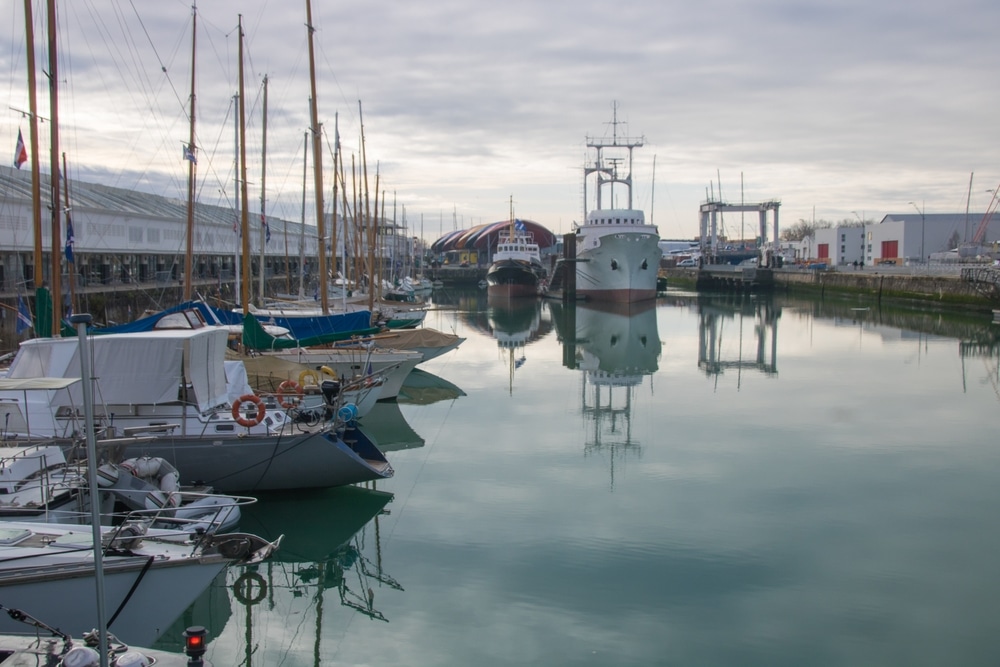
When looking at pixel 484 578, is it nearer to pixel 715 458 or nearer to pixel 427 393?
pixel 715 458

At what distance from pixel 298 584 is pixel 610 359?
24744 millimetres

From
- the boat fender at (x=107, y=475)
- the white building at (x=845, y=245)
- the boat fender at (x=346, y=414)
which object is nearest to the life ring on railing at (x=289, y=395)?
the boat fender at (x=346, y=414)

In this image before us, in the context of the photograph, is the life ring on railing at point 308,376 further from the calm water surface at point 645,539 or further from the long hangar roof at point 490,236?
the long hangar roof at point 490,236

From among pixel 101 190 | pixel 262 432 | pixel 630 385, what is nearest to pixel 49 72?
pixel 262 432

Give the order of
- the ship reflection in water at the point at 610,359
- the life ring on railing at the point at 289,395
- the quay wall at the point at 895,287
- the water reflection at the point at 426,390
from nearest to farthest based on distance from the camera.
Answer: the life ring on railing at the point at 289,395 → the ship reflection in water at the point at 610,359 → the water reflection at the point at 426,390 → the quay wall at the point at 895,287

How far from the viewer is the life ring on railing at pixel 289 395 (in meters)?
15.4

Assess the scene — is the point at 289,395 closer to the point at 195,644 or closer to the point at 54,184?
the point at 54,184

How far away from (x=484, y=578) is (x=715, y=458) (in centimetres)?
793

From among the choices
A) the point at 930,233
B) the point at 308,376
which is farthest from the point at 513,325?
the point at 930,233

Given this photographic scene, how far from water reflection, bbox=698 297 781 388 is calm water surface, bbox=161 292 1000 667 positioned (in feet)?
20.6

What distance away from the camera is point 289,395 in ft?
51.1

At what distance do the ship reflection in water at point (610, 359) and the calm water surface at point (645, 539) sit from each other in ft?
0.70

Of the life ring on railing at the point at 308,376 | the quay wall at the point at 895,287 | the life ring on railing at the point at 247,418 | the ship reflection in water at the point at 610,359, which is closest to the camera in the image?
the life ring on railing at the point at 247,418

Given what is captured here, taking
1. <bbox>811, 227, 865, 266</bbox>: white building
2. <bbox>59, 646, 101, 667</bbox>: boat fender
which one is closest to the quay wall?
<bbox>811, 227, 865, 266</bbox>: white building
